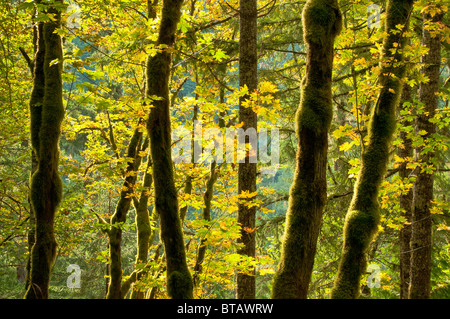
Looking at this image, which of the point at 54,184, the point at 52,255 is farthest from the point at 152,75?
the point at 52,255

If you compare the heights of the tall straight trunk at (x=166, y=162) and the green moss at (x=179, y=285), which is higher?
the tall straight trunk at (x=166, y=162)

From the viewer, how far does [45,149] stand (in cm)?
386

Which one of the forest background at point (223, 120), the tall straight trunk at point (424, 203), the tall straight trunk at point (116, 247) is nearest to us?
the forest background at point (223, 120)

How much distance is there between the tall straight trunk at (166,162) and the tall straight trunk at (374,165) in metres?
1.35

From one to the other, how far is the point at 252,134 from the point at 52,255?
3.18 metres

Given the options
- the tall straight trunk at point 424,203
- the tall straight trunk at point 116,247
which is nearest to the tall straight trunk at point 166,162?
the tall straight trunk at point 116,247

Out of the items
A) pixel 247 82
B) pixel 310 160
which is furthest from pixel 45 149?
pixel 247 82

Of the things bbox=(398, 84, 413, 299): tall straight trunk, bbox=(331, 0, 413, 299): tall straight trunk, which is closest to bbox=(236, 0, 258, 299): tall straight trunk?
bbox=(331, 0, 413, 299): tall straight trunk

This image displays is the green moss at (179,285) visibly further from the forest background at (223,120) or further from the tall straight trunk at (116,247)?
the tall straight trunk at (116,247)

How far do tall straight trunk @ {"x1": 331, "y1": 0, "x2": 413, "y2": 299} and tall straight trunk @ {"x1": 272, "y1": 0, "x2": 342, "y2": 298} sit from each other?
574 mm

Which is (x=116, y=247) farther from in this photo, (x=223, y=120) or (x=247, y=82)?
(x=247, y=82)

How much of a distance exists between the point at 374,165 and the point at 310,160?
3.59 ft

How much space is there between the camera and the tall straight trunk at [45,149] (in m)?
3.66
